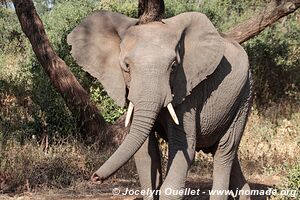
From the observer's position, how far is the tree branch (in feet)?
28.9

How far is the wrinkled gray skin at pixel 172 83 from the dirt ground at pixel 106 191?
3.86 ft

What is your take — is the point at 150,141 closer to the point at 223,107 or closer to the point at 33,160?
the point at 223,107

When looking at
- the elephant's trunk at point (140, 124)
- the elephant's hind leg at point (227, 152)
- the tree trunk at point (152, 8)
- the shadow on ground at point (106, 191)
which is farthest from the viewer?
the tree trunk at point (152, 8)

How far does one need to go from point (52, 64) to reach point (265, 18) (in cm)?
310

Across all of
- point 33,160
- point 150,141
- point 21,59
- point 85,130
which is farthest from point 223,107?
point 21,59

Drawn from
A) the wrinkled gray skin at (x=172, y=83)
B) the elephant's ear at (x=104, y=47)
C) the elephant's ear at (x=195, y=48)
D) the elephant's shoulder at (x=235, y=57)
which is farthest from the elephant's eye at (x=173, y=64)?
the elephant's shoulder at (x=235, y=57)

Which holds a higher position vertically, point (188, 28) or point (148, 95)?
point (188, 28)

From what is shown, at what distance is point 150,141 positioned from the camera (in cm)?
559

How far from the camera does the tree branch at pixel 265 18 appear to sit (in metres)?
8.82

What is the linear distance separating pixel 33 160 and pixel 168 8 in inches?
229

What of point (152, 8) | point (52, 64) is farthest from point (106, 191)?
point (152, 8)

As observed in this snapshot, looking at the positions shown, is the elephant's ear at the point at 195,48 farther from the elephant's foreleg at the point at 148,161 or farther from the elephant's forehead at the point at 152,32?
the elephant's foreleg at the point at 148,161

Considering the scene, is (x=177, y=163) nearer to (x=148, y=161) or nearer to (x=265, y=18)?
(x=148, y=161)

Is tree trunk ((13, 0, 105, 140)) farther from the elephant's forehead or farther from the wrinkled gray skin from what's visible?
the elephant's forehead
